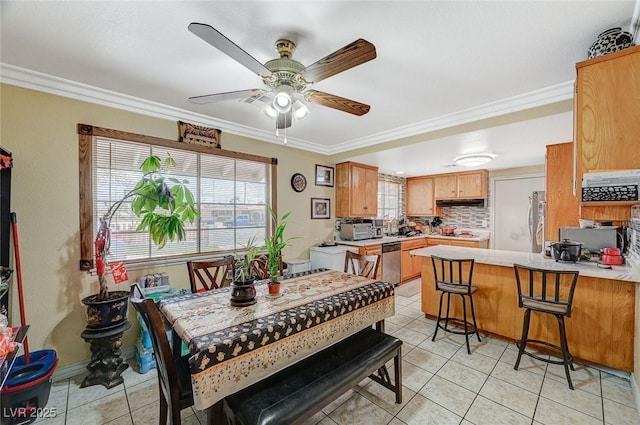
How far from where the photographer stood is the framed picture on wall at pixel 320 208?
4.35 metres

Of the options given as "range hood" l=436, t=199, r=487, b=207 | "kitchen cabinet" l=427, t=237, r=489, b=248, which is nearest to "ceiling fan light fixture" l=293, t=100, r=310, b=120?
"kitchen cabinet" l=427, t=237, r=489, b=248

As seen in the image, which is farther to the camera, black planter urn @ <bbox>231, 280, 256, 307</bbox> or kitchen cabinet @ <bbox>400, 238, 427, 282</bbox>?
kitchen cabinet @ <bbox>400, 238, 427, 282</bbox>

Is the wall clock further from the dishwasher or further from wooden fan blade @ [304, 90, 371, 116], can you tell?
wooden fan blade @ [304, 90, 371, 116]

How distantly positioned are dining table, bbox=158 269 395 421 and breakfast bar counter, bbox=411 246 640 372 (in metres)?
1.50

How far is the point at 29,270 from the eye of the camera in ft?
7.06

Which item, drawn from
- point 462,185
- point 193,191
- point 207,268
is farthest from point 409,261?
point 193,191

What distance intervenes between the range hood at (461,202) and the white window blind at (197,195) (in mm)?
4145

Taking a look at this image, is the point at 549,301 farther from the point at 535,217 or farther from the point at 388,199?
the point at 388,199

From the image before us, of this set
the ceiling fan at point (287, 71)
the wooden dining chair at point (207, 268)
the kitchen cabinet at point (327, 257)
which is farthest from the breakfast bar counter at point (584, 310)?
the wooden dining chair at point (207, 268)

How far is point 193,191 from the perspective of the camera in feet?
10.1

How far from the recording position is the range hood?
18.0 feet

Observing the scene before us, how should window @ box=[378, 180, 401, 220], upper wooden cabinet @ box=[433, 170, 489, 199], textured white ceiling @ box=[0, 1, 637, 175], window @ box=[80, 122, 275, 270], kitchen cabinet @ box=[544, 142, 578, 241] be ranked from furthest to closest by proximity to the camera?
1. window @ box=[378, 180, 401, 220]
2. upper wooden cabinet @ box=[433, 170, 489, 199]
3. kitchen cabinet @ box=[544, 142, 578, 241]
4. window @ box=[80, 122, 275, 270]
5. textured white ceiling @ box=[0, 1, 637, 175]

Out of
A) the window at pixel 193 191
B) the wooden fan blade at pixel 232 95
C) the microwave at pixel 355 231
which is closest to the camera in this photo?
the wooden fan blade at pixel 232 95

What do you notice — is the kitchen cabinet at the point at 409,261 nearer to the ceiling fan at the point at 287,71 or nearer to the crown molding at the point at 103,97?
the crown molding at the point at 103,97
